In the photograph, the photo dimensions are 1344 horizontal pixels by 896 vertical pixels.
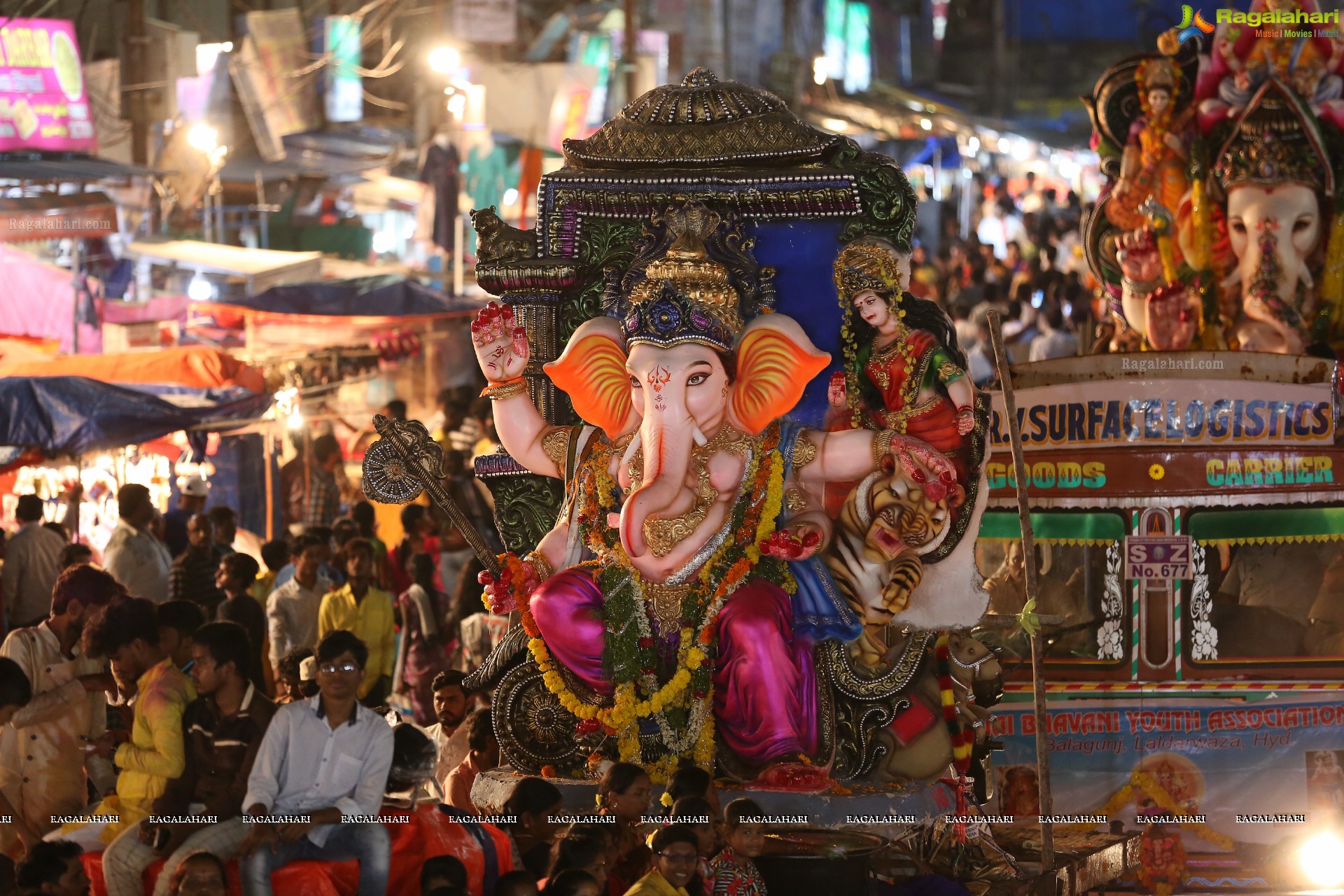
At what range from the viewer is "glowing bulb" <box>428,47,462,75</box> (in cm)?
2316

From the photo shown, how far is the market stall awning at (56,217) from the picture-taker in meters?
17.9

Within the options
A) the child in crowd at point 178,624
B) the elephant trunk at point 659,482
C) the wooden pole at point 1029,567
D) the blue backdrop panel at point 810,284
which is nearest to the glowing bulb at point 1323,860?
the wooden pole at point 1029,567

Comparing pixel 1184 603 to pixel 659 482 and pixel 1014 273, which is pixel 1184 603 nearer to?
pixel 659 482

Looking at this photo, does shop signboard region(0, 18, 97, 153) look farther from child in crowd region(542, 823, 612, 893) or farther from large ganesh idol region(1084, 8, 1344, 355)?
child in crowd region(542, 823, 612, 893)

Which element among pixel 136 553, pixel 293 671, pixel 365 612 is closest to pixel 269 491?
pixel 136 553

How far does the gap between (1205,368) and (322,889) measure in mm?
5139

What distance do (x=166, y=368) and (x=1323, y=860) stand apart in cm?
877

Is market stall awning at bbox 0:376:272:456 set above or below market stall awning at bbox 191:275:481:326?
below

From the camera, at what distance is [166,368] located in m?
13.8

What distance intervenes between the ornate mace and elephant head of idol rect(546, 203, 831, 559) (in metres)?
0.65

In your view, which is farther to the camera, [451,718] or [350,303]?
[350,303]

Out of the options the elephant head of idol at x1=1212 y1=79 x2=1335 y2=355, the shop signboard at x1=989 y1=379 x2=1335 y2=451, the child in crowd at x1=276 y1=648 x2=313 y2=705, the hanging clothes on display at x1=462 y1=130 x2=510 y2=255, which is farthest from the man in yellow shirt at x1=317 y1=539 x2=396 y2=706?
the hanging clothes on display at x1=462 y1=130 x2=510 y2=255

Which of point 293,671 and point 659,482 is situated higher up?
point 659,482

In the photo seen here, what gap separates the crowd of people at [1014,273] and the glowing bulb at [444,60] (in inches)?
235
